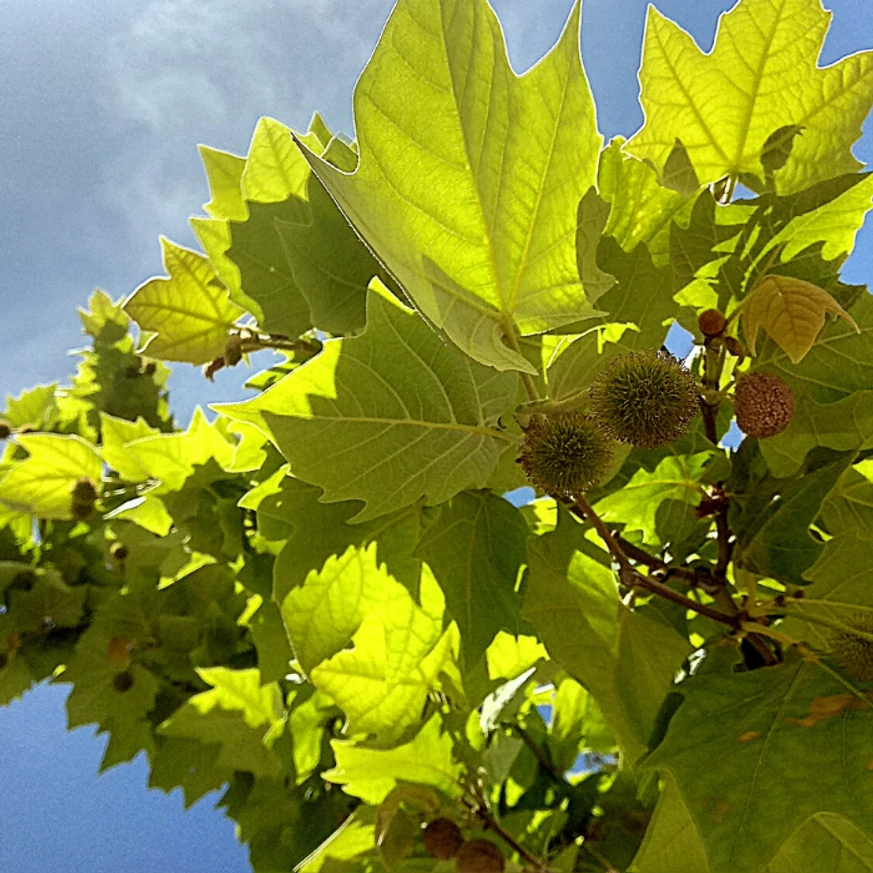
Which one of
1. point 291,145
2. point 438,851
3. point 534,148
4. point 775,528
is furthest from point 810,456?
point 438,851

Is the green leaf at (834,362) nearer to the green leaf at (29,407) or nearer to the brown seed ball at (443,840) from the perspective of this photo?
the brown seed ball at (443,840)

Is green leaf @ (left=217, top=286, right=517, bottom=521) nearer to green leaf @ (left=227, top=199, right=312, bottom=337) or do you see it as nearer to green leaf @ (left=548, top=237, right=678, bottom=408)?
green leaf @ (left=548, top=237, right=678, bottom=408)

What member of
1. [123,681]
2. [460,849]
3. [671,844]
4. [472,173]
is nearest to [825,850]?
[671,844]

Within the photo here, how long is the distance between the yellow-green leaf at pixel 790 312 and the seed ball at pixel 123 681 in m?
1.36

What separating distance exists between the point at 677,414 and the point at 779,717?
0.21 meters

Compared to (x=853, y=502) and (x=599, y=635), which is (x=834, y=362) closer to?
(x=853, y=502)

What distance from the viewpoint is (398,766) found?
3.13 ft

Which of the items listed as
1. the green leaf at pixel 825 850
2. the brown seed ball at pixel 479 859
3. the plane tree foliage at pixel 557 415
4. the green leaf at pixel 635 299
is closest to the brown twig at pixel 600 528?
the plane tree foliage at pixel 557 415

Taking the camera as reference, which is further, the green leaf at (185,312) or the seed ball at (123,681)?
the seed ball at (123,681)

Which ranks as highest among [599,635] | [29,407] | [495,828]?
[29,407]

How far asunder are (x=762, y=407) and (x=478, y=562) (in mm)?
237

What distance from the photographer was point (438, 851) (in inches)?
37.8

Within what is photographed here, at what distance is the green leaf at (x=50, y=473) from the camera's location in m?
1.28

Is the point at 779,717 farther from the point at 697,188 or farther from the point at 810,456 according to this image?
the point at 697,188
